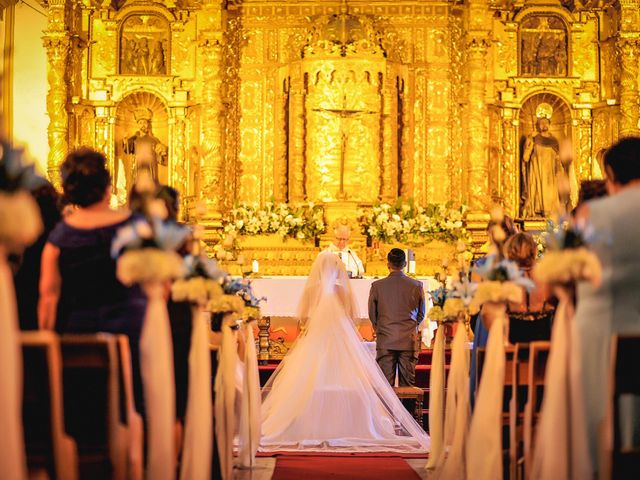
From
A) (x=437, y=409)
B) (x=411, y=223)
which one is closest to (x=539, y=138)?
(x=411, y=223)

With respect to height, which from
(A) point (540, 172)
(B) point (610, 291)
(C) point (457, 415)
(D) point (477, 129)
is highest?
(D) point (477, 129)

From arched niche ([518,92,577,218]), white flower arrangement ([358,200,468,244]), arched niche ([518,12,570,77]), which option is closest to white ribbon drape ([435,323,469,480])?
white flower arrangement ([358,200,468,244])

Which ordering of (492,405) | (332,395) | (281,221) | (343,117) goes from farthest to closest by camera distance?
(343,117), (281,221), (332,395), (492,405)

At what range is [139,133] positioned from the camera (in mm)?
16281

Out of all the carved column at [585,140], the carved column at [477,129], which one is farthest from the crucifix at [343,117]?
the carved column at [585,140]

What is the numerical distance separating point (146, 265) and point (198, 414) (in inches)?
53.0

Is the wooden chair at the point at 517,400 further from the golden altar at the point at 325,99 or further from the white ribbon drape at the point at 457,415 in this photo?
the golden altar at the point at 325,99

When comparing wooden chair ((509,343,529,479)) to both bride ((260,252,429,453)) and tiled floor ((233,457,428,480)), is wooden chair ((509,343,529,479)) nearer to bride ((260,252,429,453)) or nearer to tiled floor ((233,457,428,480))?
tiled floor ((233,457,428,480))

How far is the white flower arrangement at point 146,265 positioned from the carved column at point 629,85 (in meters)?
12.1

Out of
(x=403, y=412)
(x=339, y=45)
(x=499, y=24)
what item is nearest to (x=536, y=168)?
(x=499, y=24)

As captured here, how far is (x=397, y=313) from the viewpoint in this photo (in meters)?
10.6

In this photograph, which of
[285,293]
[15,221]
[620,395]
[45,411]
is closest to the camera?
[15,221]

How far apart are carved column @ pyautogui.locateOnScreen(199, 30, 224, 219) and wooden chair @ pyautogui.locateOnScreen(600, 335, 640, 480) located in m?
11.3

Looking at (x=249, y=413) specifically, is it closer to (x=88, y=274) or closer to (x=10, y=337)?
(x=88, y=274)
